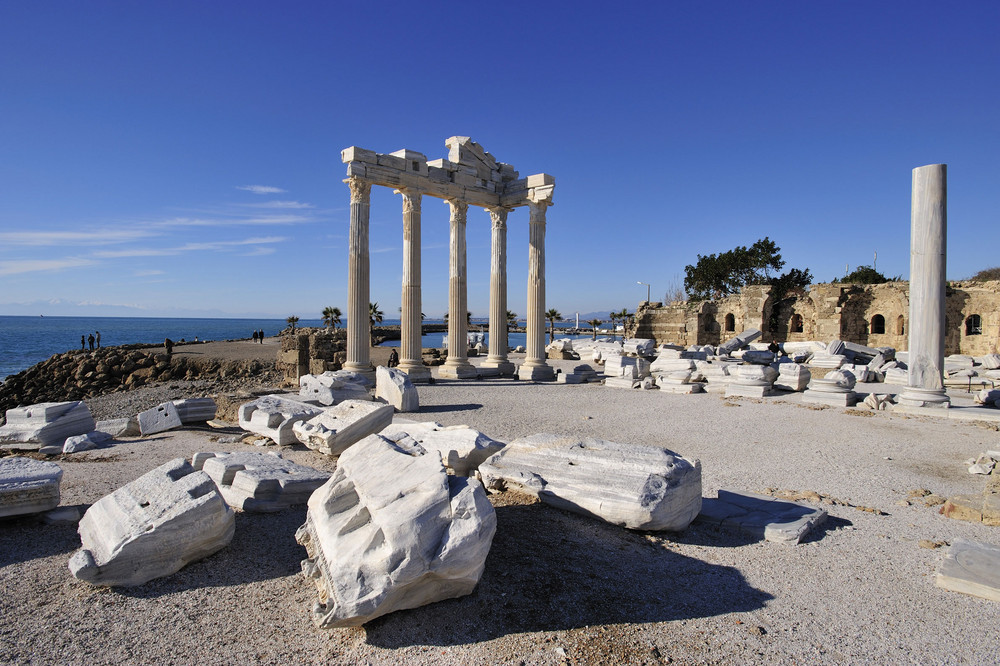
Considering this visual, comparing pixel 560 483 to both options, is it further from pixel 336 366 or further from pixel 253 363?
pixel 253 363

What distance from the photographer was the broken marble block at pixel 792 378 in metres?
15.4

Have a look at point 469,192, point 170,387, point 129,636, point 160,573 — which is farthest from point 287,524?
point 170,387

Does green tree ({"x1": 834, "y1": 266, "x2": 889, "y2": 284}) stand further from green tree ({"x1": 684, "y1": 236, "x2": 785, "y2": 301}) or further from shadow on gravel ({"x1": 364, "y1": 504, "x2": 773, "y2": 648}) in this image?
shadow on gravel ({"x1": 364, "y1": 504, "x2": 773, "y2": 648})

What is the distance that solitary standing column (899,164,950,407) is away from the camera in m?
12.0

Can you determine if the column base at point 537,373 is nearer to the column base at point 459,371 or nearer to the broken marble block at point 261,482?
the column base at point 459,371

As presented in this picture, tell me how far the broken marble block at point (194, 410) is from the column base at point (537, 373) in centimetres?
992

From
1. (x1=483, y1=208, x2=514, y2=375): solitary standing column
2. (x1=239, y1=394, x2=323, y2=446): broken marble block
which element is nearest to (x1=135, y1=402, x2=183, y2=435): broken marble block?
(x1=239, y1=394, x2=323, y2=446): broken marble block

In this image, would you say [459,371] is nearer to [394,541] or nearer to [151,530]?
[151,530]

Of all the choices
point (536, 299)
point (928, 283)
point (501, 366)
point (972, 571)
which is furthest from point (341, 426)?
point (928, 283)

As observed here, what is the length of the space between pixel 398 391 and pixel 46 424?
5923 millimetres

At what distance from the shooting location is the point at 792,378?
15484mm

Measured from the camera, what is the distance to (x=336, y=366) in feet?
58.7

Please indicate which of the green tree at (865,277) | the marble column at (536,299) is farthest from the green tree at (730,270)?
the marble column at (536,299)

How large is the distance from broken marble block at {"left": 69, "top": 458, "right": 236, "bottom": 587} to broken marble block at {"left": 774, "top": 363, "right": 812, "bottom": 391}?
1466 cm
